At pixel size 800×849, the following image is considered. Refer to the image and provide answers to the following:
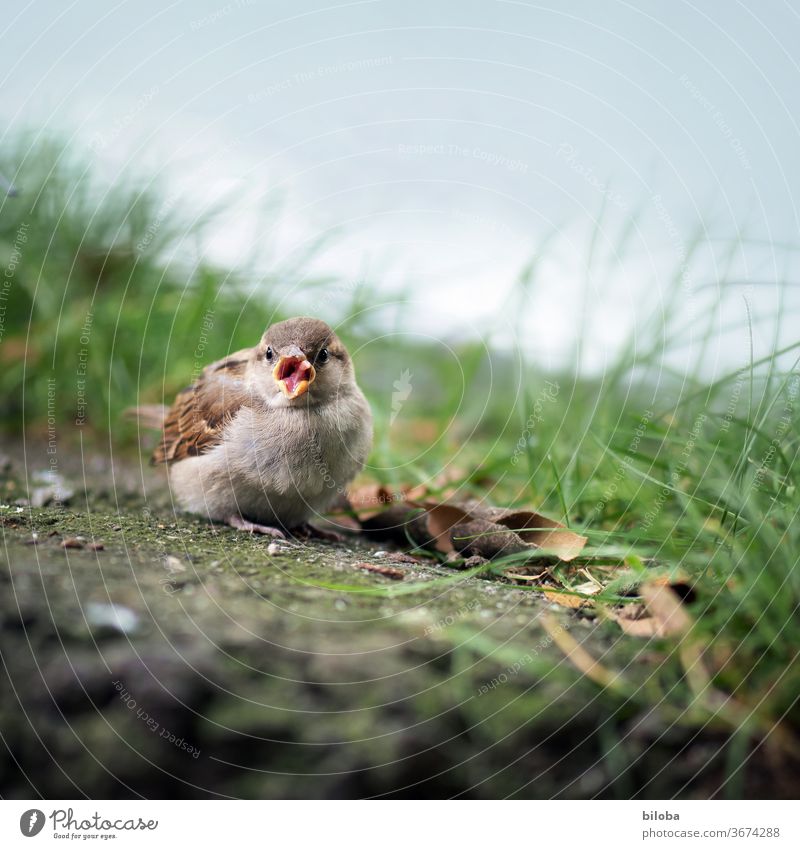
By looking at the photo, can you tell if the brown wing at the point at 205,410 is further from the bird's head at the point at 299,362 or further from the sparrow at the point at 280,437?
the bird's head at the point at 299,362

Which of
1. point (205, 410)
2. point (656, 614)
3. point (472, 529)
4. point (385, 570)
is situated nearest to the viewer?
point (656, 614)

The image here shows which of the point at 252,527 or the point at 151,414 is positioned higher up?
the point at 151,414

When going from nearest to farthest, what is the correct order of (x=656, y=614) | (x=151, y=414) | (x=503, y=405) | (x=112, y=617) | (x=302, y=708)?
(x=302, y=708), (x=112, y=617), (x=656, y=614), (x=151, y=414), (x=503, y=405)

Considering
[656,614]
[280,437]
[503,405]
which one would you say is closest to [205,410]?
[280,437]

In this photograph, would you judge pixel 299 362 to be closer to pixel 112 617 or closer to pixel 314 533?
pixel 314 533

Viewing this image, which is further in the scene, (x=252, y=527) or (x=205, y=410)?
(x=205, y=410)

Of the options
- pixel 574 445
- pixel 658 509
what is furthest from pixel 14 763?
pixel 574 445

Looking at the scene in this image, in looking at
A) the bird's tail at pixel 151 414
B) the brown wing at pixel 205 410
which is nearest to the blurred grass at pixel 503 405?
the bird's tail at pixel 151 414

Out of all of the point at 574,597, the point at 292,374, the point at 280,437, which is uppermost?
the point at 292,374
